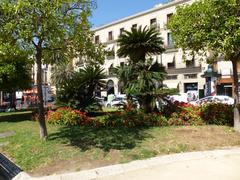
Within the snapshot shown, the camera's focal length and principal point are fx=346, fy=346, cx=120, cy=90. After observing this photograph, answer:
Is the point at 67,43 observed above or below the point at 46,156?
above

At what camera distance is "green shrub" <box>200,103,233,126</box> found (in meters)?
12.7

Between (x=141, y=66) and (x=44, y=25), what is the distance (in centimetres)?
643

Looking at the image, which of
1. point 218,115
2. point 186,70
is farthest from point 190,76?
point 218,115

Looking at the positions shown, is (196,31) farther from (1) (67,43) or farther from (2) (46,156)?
(2) (46,156)

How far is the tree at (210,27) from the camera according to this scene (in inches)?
404

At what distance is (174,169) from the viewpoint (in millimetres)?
7473

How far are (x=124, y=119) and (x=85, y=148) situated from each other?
3594 millimetres

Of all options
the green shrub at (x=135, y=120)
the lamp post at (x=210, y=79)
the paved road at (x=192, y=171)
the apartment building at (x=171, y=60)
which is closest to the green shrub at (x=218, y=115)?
the green shrub at (x=135, y=120)

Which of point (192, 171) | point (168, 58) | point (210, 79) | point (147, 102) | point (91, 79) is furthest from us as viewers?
point (168, 58)

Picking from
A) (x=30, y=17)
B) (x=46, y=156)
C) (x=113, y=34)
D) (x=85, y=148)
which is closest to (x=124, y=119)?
(x=85, y=148)

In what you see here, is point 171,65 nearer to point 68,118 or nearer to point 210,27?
point 68,118

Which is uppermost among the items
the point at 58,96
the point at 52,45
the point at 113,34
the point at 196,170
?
the point at 113,34

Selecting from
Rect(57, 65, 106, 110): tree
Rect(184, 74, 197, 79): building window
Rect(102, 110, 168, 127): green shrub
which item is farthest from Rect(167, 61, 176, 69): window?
Rect(102, 110, 168, 127): green shrub

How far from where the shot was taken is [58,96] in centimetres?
1658
